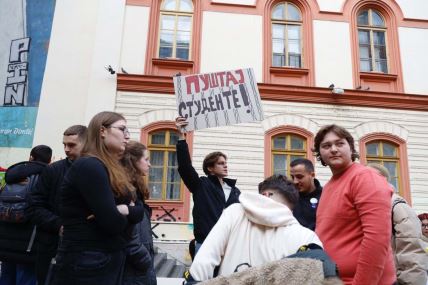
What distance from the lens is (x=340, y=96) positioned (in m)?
11.1

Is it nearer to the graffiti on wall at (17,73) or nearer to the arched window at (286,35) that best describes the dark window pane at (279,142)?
the arched window at (286,35)

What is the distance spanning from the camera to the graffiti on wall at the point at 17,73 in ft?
36.2

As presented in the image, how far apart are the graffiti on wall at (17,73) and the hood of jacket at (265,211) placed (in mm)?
10610

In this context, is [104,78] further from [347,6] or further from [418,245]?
[418,245]

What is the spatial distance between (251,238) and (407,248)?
143 centimetres

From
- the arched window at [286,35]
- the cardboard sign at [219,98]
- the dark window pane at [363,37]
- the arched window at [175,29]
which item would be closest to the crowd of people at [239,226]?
the cardboard sign at [219,98]

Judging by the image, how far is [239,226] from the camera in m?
2.01

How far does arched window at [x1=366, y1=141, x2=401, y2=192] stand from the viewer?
10883 millimetres

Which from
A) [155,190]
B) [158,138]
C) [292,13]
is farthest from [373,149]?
[155,190]

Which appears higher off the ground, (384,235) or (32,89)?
(32,89)

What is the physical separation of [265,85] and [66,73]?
18.8ft

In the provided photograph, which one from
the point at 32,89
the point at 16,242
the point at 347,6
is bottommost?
the point at 16,242

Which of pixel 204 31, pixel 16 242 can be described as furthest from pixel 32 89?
pixel 16 242

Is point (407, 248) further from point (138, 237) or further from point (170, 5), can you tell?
point (170, 5)
